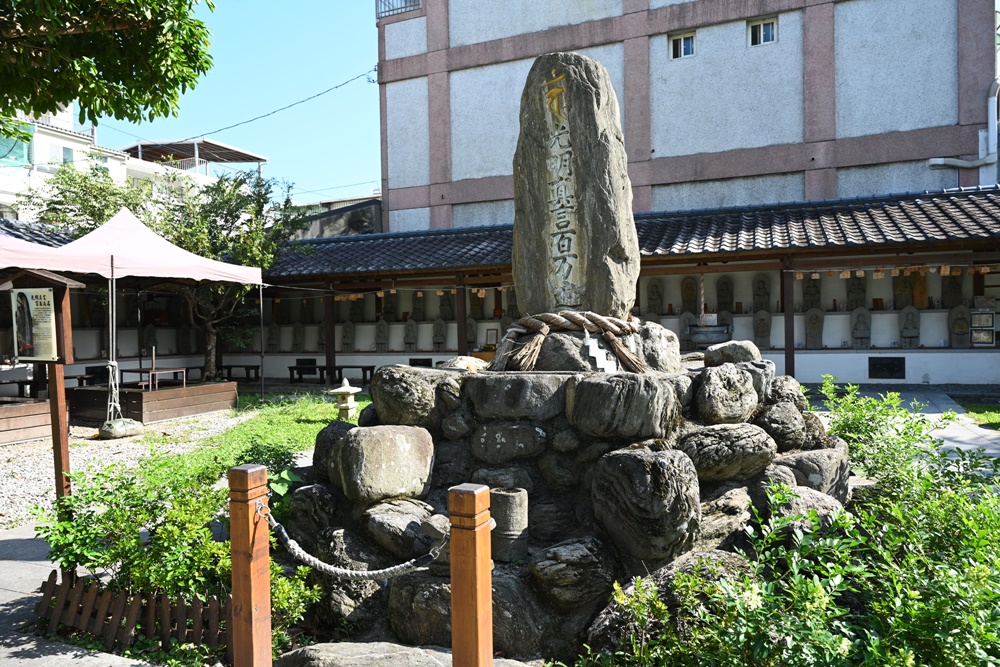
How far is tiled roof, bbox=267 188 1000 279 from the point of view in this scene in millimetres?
11680

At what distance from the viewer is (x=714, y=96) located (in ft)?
52.4

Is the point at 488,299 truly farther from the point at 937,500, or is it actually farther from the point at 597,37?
the point at 937,500

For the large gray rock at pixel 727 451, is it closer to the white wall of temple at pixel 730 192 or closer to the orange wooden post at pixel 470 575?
the orange wooden post at pixel 470 575

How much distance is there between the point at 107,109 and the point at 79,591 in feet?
12.7

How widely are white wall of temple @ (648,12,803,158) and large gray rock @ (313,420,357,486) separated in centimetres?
1373

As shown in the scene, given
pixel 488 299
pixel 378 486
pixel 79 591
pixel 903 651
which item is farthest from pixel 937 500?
pixel 488 299

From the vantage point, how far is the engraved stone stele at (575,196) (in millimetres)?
5406

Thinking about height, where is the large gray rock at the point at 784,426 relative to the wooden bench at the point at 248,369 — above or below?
above

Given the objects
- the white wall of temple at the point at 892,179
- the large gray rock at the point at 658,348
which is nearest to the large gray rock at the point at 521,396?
the large gray rock at the point at 658,348

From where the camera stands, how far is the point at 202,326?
642 inches

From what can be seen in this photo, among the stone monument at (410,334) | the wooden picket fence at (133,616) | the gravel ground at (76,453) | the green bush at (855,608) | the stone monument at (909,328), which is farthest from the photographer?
the stone monument at (410,334)

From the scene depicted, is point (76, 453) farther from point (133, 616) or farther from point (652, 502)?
point (652, 502)

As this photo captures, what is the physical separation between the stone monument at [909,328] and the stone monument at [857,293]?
28.4 inches

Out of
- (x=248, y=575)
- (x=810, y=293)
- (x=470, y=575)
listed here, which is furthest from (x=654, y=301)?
(x=470, y=575)
